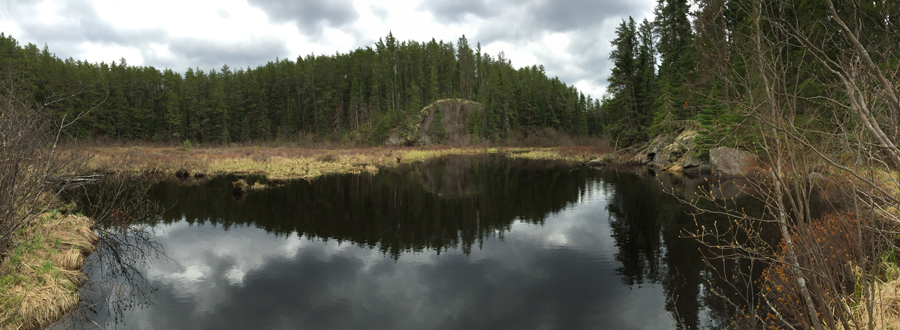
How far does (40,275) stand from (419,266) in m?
7.12

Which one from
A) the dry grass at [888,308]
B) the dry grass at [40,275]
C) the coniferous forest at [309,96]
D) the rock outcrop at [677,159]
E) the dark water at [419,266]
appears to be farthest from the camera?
the coniferous forest at [309,96]

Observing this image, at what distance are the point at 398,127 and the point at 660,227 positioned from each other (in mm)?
57736

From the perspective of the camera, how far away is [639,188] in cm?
2152

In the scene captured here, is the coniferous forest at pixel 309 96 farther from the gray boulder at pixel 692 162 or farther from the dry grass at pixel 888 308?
the dry grass at pixel 888 308

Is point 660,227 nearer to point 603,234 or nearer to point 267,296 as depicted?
point 603,234

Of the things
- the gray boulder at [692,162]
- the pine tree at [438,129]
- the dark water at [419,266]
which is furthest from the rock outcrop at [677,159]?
the pine tree at [438,129]

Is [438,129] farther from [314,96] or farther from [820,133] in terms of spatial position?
[820,133]

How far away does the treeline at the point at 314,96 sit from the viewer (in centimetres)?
6569

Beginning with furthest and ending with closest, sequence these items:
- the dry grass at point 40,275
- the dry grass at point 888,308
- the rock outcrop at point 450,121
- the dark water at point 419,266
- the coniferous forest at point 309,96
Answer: the rock outcrop at point 450,121 → the coniferous forest at point 309,96 → the dark water at point 419,266 → the dry grass at point 40,275 → the dry grass at point 888,308

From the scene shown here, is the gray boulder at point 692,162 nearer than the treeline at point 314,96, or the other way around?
the gray boulder at point 692,162

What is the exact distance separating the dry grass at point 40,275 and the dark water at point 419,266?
575 millimetres

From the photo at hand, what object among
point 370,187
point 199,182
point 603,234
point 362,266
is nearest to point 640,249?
point 603,234

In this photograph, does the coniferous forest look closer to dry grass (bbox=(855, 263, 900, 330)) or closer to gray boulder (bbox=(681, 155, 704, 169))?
gray boulder (bbox=(681, 155, 704, 169))

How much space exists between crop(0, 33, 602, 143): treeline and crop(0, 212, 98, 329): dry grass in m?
56.0
